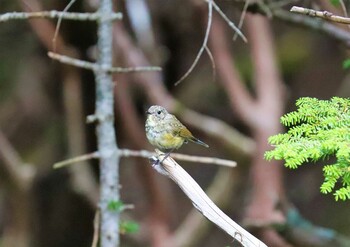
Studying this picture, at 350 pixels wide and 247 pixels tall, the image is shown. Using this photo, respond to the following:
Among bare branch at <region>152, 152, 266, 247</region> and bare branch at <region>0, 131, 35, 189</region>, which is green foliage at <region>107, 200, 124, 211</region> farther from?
bare branch at <region>0, 131, 35, 189</region>

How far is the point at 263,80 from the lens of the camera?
16.4 feet

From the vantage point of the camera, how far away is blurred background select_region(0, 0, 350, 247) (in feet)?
15.8

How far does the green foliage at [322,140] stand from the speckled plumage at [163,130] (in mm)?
839

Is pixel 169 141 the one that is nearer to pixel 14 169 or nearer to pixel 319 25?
pixel 319 25

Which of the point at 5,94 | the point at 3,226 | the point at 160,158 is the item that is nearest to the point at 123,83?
the point at 5,94

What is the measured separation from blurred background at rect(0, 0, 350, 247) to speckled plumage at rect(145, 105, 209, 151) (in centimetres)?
94

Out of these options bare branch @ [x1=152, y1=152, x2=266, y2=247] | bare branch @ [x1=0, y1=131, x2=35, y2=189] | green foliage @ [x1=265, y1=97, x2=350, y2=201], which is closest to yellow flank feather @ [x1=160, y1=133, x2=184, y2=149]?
bare branch @ [x1=152, y1=152, x2=266, y2=247]

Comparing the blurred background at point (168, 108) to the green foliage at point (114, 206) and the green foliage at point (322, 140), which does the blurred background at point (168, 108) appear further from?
the green foliage at point (322, 140)

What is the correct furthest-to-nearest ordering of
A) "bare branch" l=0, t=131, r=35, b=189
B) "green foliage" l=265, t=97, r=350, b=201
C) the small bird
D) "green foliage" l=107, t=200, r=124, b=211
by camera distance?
"bare branch" l=0, t=131, r=35, b=189, "green foliage" l=107, t=200, r=124, b=211, the small bird, "green foliage" l=265, t=97, r=350, b=201

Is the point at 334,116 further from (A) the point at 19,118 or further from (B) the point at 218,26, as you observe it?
(A) the point at 19,118

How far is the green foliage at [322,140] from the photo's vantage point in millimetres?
1666

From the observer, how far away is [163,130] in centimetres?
265

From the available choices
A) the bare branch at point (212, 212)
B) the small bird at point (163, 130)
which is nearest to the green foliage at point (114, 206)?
the small bird at point (163, 130)

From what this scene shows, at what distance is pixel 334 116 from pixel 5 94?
446cm
